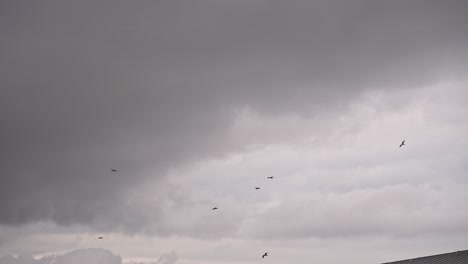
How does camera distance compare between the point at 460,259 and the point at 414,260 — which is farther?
the point at 414,260

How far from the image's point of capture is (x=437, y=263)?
152 m

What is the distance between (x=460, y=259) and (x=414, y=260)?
77.7ft

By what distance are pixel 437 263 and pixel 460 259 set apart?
7250mm

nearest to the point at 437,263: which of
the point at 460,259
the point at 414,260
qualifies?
the point at 460,259

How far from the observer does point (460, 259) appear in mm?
146750

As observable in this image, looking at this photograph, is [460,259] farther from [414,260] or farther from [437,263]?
[414,260]

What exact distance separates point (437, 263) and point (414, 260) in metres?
17.7

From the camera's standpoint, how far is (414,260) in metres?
169

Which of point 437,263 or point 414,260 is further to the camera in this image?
point 414,260
